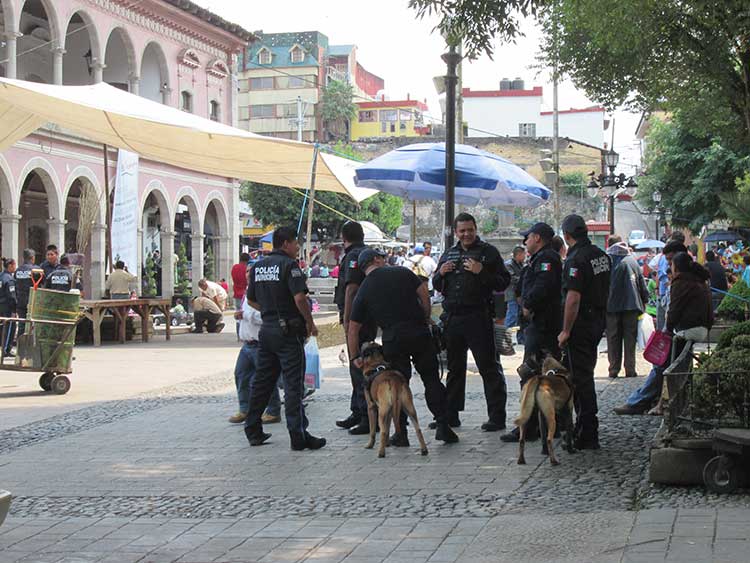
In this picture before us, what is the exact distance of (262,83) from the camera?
85500mm

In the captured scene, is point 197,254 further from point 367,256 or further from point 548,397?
point 548,397

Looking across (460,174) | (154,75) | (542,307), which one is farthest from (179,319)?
(542,307)

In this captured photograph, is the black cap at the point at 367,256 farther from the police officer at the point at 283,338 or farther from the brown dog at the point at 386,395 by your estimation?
the brown dog at the point at 386,395

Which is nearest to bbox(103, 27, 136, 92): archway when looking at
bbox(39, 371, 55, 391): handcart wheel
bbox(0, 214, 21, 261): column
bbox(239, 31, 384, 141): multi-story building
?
bbox(0, 214, 21, 261): column

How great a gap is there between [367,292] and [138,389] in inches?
221

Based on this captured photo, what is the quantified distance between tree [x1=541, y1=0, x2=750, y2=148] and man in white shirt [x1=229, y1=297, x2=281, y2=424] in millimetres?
4779

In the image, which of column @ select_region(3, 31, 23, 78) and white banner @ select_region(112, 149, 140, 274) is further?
column @ select_region(3, 31, 23, 78)

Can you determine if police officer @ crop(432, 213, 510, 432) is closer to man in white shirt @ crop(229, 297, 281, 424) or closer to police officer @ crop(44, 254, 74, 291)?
man in white shirt @ crop(229, 297, 281, 424)

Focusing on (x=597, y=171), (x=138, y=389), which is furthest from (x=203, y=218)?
(x=597, y=171)

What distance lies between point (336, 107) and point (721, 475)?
78.7 metres

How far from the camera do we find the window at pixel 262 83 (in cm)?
8481

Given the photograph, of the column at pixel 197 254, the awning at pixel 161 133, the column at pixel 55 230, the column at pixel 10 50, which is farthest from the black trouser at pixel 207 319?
the column at pixel 197 254

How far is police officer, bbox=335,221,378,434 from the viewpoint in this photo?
30.5 feet

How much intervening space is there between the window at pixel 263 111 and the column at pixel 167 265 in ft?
169
